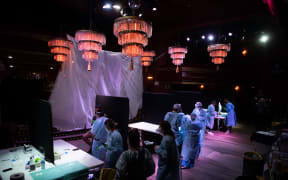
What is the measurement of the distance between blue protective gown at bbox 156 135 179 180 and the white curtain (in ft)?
11.5

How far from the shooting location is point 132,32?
2109 mm

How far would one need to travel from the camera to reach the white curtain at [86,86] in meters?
4.99

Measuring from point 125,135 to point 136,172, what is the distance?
7.60ft

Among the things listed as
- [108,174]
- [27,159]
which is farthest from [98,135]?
[108,174]

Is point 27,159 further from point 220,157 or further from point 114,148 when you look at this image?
point 220,157

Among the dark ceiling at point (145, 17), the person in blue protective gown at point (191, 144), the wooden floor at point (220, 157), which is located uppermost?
the dark ceiling at point (145, 17)

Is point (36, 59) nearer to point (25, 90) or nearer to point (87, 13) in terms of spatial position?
point (25, 90)

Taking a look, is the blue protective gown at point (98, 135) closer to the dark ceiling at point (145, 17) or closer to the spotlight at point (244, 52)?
the dark ceiling at point (145, 17)

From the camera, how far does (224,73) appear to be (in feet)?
39.4

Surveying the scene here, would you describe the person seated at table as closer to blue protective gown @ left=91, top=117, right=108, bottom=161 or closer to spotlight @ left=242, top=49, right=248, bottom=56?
blue protective gown @ left=91, top=117, right=108, bottom=161

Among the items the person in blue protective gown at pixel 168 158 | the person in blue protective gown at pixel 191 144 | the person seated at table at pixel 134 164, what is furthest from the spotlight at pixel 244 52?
the person seated at table at pixel 134 164

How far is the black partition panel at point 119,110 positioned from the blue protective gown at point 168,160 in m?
1.71

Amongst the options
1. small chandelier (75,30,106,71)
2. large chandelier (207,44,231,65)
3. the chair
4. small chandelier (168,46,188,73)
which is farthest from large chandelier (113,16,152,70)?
large chandelier (207,44,231,65)

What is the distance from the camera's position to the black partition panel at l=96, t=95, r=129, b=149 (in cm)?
434
